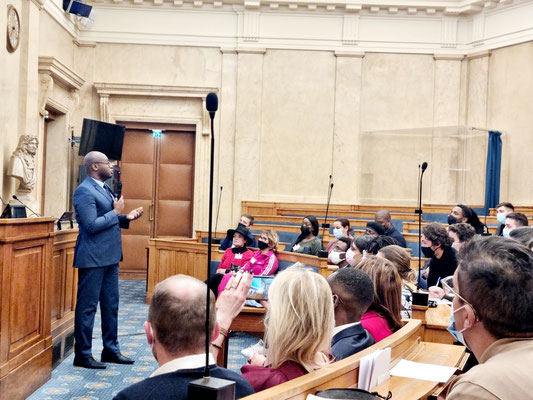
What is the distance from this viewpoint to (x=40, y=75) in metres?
8.94

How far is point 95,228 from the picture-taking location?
180 inches

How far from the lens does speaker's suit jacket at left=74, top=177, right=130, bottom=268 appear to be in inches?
180

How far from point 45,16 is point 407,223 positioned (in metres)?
6.25

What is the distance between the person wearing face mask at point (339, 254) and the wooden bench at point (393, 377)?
2.49 metres

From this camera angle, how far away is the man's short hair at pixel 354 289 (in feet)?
8.59

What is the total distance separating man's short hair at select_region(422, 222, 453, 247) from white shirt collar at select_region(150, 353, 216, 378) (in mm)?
3558

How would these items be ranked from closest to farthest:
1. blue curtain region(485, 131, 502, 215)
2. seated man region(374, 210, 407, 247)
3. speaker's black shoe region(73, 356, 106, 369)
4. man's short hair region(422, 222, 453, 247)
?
speaker's black shoe region(73, 356, 106, 369), man's short hair region(422, 222, 453, 247), seated man region(374, 210, 407, 247), blue curtain region(485, 131, 502, 215)

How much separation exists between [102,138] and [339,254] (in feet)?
17.9

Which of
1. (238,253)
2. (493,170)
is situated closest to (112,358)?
(238,253)

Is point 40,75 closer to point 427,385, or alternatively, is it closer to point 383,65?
point 383,65

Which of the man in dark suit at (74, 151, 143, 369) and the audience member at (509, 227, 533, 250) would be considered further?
the man in dark suit at (74, 151, 143, 369)

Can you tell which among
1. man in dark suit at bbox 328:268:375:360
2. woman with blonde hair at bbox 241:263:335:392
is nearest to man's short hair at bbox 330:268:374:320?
man in dark suit at bbox 328:268:375:360

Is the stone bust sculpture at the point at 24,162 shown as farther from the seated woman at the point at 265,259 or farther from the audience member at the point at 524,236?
the audience member at the point at 524,236

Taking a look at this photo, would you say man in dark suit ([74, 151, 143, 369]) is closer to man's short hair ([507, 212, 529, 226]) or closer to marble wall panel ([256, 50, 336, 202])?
man's short hair ([507, 212, 529, 226])
